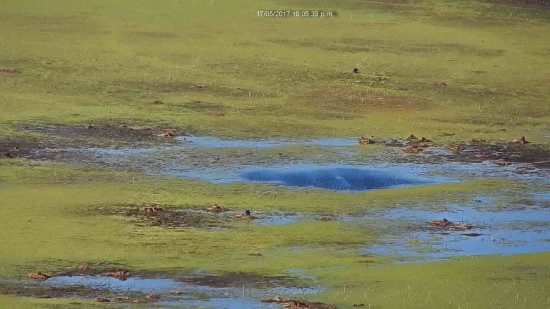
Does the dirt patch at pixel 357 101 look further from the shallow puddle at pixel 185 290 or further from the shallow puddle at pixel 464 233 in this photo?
the shallow puddle at pixel 185 290

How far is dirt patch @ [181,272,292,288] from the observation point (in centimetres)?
1228

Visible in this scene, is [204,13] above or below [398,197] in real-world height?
above

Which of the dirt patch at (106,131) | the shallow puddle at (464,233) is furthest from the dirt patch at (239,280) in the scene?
the dirt patch at (106,131)

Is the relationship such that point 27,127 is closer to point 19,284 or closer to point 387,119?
point 387,119

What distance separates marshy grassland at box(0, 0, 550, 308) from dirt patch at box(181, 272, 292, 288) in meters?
0.03

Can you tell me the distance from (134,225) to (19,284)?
2.45 m

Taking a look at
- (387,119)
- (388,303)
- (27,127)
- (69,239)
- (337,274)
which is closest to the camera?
(388,303)

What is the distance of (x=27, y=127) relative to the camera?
18844 mm

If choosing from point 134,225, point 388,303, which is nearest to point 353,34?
point 134,225

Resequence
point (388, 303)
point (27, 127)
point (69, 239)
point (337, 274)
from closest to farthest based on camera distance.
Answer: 1. point (388, 303)
2. point (337, 274)
3. point (69, 239)
4. point (27, 127)

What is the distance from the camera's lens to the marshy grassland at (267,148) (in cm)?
1268

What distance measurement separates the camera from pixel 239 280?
12422 mm

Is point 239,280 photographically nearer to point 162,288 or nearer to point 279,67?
point 162,288

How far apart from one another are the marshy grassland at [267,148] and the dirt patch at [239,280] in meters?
0.03
